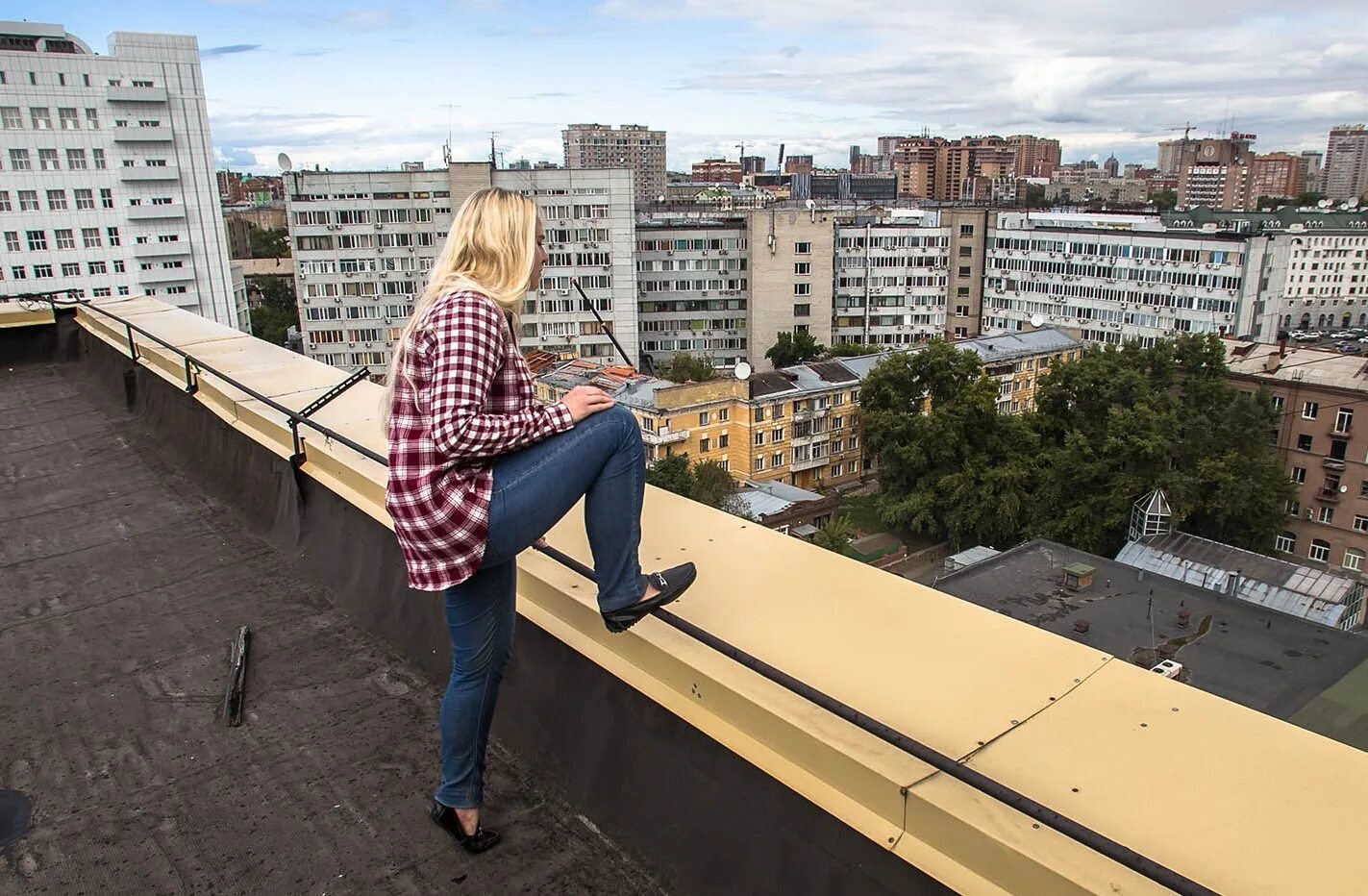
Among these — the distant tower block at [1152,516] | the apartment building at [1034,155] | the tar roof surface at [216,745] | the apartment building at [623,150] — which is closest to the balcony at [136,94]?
the distant tower block at [1152,516]

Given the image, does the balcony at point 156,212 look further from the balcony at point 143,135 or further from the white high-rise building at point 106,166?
the balcony at point 143,135

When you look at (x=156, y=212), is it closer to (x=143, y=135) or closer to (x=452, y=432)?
(x=143, y=135)

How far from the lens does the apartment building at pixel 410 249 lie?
34.9 metres

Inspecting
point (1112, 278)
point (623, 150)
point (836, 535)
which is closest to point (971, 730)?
point (836, 535)

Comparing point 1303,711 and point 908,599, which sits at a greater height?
point 908,599

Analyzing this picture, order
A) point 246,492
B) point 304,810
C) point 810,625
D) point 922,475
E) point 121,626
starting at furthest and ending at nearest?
point 922,475 < point 246,492 < point 121,626 < point 304,810 < point 810,625

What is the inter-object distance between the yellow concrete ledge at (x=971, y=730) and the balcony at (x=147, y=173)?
39.4 metres

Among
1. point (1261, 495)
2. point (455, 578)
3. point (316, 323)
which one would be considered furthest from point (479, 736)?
point (316, 323)

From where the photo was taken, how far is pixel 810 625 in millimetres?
2035

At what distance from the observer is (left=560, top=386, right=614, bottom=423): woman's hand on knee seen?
1.86 metres

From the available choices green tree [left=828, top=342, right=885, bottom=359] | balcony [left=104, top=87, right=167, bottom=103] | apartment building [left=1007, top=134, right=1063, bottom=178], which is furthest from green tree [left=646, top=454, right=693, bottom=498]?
apartment building [left=1007, top=134, right=1063, bottom=178]

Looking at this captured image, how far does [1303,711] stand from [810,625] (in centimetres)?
1258

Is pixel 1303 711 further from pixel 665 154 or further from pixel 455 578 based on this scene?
pixel 665 154

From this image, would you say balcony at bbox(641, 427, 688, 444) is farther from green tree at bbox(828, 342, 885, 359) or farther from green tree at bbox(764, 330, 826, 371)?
green tree at bbox(764, 330, 826, 371)
